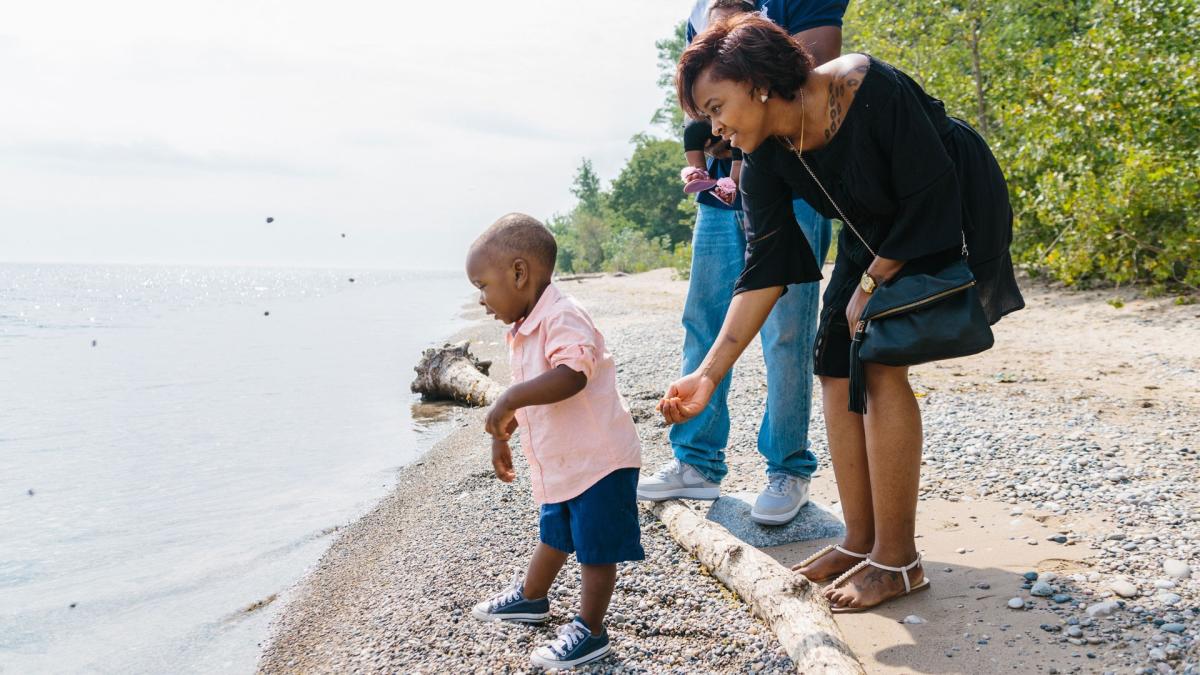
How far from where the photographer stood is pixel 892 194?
2.54 m

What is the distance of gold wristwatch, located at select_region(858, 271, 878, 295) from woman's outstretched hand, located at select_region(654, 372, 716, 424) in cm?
58

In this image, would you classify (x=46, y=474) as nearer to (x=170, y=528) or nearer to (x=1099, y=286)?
(x=170, y=528)

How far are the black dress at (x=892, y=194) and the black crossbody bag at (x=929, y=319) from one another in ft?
0.27

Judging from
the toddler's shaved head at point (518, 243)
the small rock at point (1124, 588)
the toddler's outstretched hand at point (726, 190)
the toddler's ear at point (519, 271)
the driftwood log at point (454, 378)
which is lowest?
the driftwood log at point (454, 378)

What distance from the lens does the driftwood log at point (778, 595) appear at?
233 centimetres

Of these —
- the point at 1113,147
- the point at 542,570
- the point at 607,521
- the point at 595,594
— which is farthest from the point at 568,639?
the point at 1113,147

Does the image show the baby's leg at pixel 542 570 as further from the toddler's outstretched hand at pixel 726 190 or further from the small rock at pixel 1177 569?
the small rock at pixel 1177 569

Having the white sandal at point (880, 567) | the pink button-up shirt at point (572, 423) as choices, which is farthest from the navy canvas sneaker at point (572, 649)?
the white sandal at point (880, 567)

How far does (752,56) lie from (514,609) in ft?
6.65

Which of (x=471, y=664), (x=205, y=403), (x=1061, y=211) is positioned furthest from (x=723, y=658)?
(x=1061, y=211)

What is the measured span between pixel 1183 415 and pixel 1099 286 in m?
7.46

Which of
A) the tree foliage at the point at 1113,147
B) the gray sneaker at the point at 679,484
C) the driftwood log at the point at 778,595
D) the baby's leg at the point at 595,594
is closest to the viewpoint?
the driftwood log at the point at 778,595

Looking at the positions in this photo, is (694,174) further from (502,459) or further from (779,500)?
(502,459)

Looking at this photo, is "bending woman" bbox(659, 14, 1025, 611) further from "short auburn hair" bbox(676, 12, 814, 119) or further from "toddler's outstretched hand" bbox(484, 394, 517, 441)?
"toddler's outstretched hand" bbox(484, 394, 517, 441)
